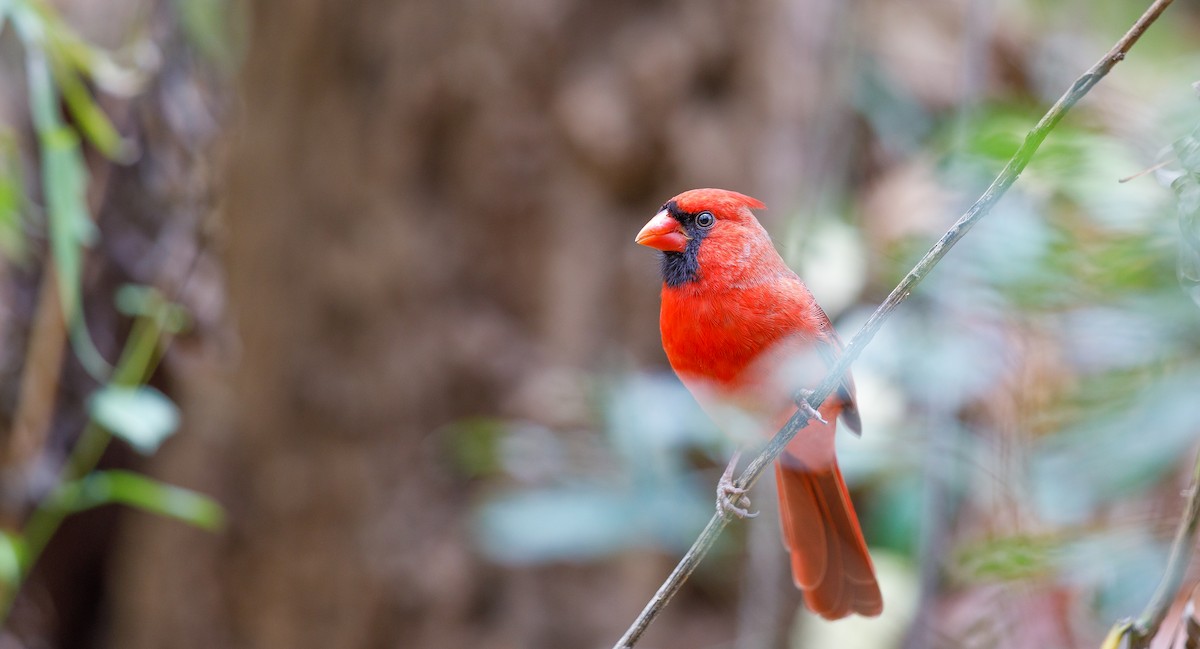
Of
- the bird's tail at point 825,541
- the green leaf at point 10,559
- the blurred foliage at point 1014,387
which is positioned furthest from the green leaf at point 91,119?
the bird's tail at point 825,541

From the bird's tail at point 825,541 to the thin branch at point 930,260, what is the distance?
17cm

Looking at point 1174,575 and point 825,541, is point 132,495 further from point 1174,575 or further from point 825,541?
point 1174,575

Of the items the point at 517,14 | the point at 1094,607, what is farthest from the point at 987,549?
the point at 517,14

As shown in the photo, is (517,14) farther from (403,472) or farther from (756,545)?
(756,545)

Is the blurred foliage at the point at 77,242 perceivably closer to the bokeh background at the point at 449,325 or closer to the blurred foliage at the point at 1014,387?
the bokeh background at the point at 449,325

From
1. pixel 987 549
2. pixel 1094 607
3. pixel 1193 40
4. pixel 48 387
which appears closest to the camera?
pixel 987 549

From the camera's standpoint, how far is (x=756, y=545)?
2088 millimetres

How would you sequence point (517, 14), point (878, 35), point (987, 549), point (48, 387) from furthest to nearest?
point (878, 35) < point (517, 14) < point (48, 387) < point (987, 549)

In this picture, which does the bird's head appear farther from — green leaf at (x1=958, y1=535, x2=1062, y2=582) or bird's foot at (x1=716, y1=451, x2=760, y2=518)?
green leaf at (x1=958, y1=535, x2=1062, y2=582)

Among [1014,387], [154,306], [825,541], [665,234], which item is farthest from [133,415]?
[1014,387]

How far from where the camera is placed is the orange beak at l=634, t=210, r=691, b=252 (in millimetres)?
1040

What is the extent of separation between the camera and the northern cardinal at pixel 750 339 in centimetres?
99

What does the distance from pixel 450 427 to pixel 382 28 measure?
1185mm

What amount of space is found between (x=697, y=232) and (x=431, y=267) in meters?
2.18
